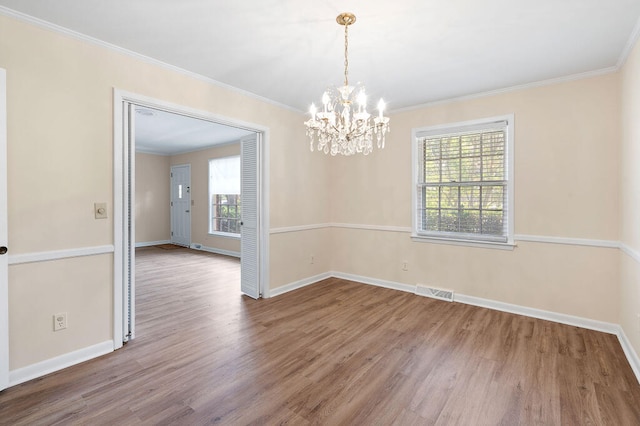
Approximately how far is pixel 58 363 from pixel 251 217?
7.79ft

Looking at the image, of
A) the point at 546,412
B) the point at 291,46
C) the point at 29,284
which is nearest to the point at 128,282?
the point at 29,284

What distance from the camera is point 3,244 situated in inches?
82.2

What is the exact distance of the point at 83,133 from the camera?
2.48 m

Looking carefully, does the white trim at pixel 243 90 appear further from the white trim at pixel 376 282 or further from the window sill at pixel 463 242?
the white trim at pixel 376 282

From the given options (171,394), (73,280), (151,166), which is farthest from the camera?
(151,166)

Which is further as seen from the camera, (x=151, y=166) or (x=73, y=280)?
(x=151, y=166)

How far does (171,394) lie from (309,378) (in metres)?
0.95

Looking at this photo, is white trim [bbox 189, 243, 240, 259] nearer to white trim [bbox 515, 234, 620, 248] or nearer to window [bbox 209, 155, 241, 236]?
window [bbox 209, 155, 241, 236]

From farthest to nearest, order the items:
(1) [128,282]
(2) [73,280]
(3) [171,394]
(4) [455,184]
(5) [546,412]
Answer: (4) [455,184] < (1) [128,282] < (2) [73,280] < (3) [171,394] < (5) [546,412]

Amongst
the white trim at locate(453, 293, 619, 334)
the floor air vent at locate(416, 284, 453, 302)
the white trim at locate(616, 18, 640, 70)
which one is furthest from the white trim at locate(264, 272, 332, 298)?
the white trim at locate(616, 18, 640, 70)

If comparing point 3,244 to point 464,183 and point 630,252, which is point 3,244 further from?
point 630,252

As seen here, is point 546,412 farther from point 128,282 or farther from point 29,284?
point 29,284

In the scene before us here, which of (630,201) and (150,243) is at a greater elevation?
(630,201)

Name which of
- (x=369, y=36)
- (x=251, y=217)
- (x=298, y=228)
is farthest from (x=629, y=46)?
(x=251, y=217)
